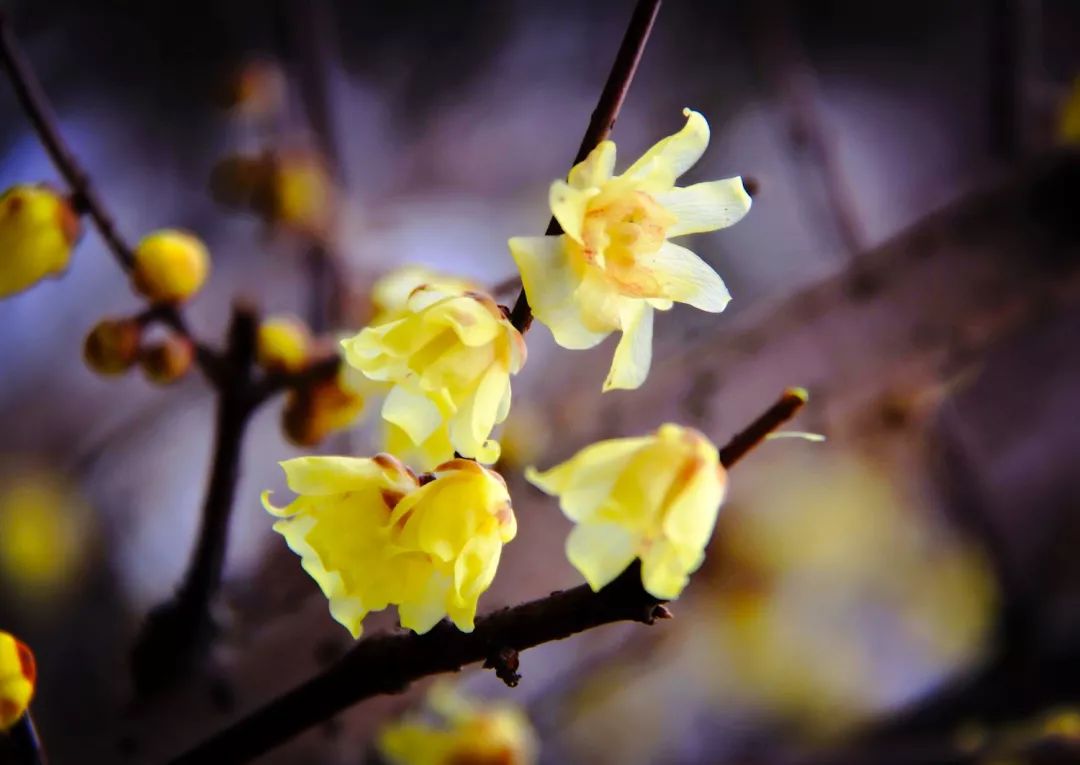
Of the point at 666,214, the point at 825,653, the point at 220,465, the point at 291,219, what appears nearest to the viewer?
A: the point at 666,214

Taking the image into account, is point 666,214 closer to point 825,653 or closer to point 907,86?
point 825,653

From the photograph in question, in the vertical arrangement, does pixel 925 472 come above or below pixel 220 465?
below

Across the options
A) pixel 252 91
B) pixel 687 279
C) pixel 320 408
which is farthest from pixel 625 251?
A: pixel 252 91

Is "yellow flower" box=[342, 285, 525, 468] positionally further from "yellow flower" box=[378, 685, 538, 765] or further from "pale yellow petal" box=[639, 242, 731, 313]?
"yellow flower" box=[378, 685, 538, 765]

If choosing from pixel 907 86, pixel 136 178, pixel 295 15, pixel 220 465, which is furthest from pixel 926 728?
pixel 136 178

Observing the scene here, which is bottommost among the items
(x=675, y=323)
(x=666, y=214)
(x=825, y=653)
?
(x=825, y=653)

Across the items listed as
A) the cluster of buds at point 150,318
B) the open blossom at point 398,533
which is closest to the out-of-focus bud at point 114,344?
the cluster of buds at point 150,318

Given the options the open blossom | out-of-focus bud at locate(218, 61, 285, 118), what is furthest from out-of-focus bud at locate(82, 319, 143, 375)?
out-of-focus bud at locate(218, 61, 285, 118)
